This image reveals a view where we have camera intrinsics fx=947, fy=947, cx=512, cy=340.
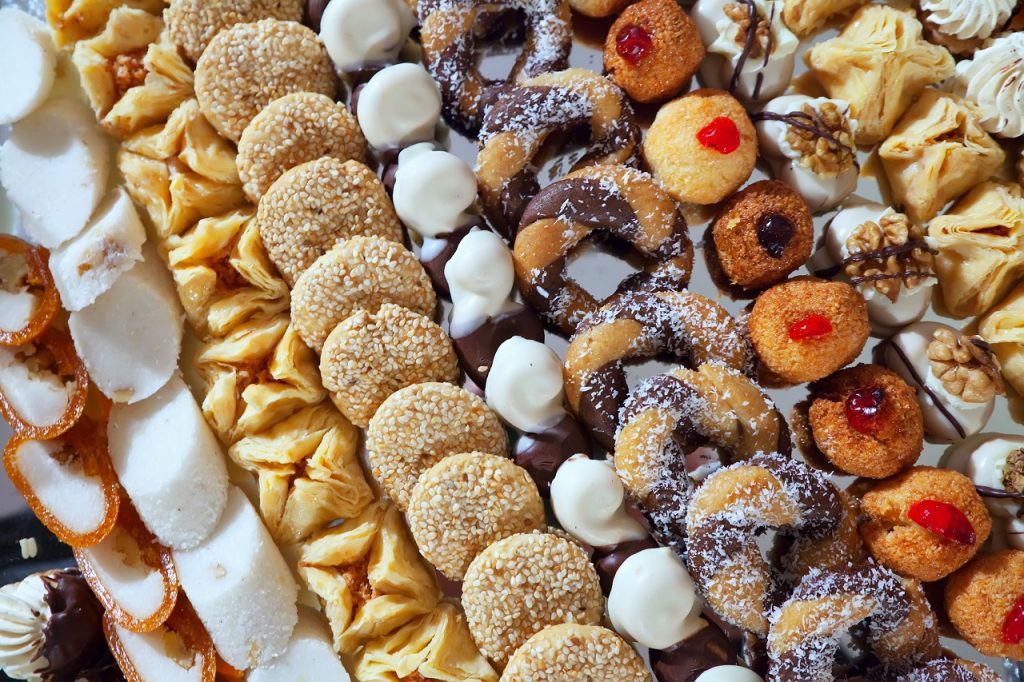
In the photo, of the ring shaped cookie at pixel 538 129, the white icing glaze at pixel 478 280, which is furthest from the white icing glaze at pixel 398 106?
the white icing glaze at pixel 478 280

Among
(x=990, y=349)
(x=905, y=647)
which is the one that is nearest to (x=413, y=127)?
(x=990, y=349)

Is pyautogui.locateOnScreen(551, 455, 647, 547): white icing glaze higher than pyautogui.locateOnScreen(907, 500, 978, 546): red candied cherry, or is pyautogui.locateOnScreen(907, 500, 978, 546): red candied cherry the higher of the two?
pyautogui.locateOnScreen(551, 455, 647, 547): white icing glaze

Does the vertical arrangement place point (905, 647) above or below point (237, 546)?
below

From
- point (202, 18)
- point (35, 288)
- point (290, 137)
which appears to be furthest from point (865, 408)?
point (35, 288)

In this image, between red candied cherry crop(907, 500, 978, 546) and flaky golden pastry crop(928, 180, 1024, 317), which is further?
flaky golden pastry crop(928, 180, 1024, 317)

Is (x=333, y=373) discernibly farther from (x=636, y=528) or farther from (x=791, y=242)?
(x=791, y=242)

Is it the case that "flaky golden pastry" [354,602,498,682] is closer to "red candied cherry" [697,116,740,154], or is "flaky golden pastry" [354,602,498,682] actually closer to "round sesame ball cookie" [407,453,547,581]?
"round sesame ball cookie" [407,453,547,581]

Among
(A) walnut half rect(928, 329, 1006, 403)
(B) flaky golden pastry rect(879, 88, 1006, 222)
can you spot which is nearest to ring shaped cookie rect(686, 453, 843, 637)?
(A) walnut half rect(928, 329, 1006, 403)

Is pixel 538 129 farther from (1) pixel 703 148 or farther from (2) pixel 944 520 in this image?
(2) pixel 944 520
